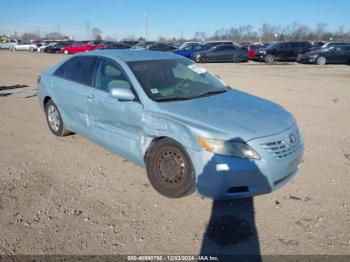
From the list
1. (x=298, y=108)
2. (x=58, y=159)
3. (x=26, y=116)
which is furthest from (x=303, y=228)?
(x=26, y=116)

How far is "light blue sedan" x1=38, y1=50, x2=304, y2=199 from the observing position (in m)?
3.38

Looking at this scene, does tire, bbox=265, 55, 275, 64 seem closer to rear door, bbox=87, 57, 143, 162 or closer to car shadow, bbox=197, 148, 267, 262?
rear door, bbox=87, 57, 143, 162

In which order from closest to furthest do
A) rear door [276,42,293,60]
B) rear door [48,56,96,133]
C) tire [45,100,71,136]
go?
rear door [48,56,96,133] < tire [45,100,71,136] < rear door [276,42,293,60]

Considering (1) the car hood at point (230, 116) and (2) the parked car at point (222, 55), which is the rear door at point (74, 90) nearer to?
(1) the car hood at point (230, 116)

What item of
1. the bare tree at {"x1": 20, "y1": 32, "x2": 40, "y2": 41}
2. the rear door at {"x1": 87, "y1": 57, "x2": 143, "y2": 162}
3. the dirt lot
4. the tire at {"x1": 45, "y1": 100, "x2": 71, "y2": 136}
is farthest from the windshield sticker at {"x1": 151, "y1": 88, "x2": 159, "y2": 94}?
the bare tree at {"x1": 20, "y1": 32, "x2": 40, "y2": 41}

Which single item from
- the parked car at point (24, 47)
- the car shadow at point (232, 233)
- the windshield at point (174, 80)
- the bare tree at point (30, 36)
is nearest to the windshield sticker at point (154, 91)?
the windshield at point (174, 80)

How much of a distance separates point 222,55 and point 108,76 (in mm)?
23169

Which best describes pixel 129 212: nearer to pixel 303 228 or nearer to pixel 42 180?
pixel 42 180

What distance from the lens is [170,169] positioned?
12.3 feet

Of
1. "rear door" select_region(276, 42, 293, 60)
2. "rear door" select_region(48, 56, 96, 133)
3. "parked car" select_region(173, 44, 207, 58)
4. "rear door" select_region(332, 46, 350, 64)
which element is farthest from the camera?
"parked car" select_region(173, 44, 207, 58)

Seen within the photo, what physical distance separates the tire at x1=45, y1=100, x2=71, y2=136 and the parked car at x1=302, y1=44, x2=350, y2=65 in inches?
865

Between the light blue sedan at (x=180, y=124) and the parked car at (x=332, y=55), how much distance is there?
21.4m

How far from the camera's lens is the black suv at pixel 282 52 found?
26.2 m

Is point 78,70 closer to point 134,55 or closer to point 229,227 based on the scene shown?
point 134,55
